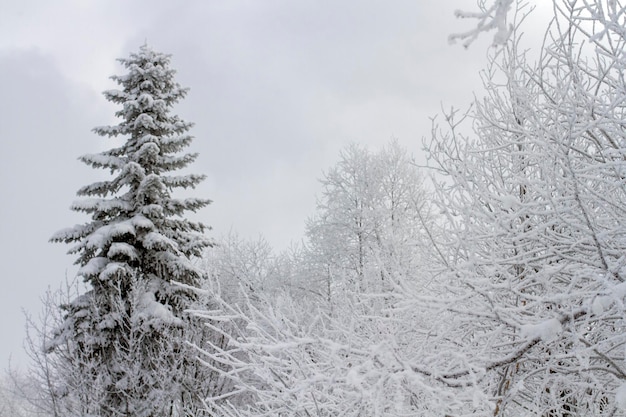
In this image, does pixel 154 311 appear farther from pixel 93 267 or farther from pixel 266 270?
pixel 266 270

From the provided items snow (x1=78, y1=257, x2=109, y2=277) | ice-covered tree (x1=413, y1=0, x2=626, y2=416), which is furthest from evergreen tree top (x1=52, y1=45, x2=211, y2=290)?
ice-covered tree (x1=413, y1=0, x2=626, y2=416)

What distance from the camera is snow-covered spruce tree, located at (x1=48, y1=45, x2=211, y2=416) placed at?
12961mm

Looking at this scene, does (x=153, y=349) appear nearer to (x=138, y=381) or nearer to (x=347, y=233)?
(x=138, y=381)

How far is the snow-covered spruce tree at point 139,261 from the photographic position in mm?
12961

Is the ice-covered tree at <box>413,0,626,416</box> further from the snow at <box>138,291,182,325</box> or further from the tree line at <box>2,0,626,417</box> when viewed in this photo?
the snow at <box>138,291,182,325</box>

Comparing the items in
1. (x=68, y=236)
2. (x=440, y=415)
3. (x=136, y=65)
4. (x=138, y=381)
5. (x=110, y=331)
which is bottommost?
(x=440, y=415)

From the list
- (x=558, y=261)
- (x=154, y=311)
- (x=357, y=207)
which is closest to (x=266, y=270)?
(x=357, y=207)

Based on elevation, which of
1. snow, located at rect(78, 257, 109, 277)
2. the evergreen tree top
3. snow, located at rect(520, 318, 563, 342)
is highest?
the evergreen tree top

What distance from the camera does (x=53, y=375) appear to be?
14.0m

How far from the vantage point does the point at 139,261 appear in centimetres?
1449

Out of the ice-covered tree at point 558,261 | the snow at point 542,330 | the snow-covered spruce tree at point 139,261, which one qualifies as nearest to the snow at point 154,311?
the snow-covered spruce tree at point 139,261

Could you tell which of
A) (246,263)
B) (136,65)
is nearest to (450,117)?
(136,65)

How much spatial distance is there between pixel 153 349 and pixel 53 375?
2.46m

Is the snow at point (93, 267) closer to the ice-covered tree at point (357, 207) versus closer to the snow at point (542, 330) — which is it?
the ice-covered tree at point (357, 207)
